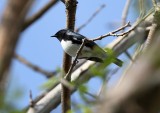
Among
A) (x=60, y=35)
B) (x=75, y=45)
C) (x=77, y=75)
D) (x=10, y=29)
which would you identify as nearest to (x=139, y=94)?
(x=10, y=29)

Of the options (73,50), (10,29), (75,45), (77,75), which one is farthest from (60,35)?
(10,29)

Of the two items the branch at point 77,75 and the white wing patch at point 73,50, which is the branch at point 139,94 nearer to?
the branch at point 77,75

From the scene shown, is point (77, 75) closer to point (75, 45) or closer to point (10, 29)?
point (75, 45)

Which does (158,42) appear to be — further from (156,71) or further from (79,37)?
(79,37)

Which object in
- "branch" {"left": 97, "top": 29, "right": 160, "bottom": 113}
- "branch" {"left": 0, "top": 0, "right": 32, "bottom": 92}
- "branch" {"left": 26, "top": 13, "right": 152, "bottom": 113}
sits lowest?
"branch" {"left": 26, "top": 13, "right": 152, "bottom": 113}

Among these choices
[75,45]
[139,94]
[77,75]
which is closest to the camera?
[139,94]

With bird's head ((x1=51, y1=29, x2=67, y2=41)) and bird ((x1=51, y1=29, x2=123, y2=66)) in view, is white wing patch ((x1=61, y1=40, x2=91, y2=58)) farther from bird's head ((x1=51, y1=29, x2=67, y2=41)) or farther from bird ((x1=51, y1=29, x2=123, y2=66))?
bird's head ((x1=51, y1=29, x2=67, y2=41))

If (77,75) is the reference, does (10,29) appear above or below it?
above

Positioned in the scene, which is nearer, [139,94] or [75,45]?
[139,94]

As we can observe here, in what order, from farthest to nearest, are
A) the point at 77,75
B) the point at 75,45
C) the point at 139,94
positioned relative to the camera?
the point at 75,45 < the point at 77,75 < the point at 139,94

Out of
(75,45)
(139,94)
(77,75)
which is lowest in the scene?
(77,75)

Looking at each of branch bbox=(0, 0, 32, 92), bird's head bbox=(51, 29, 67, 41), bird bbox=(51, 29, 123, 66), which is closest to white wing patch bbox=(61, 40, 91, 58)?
bird bbox=(51, 29, 123, 66)

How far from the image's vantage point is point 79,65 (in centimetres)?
398

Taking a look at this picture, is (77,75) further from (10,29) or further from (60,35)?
(10,29)
